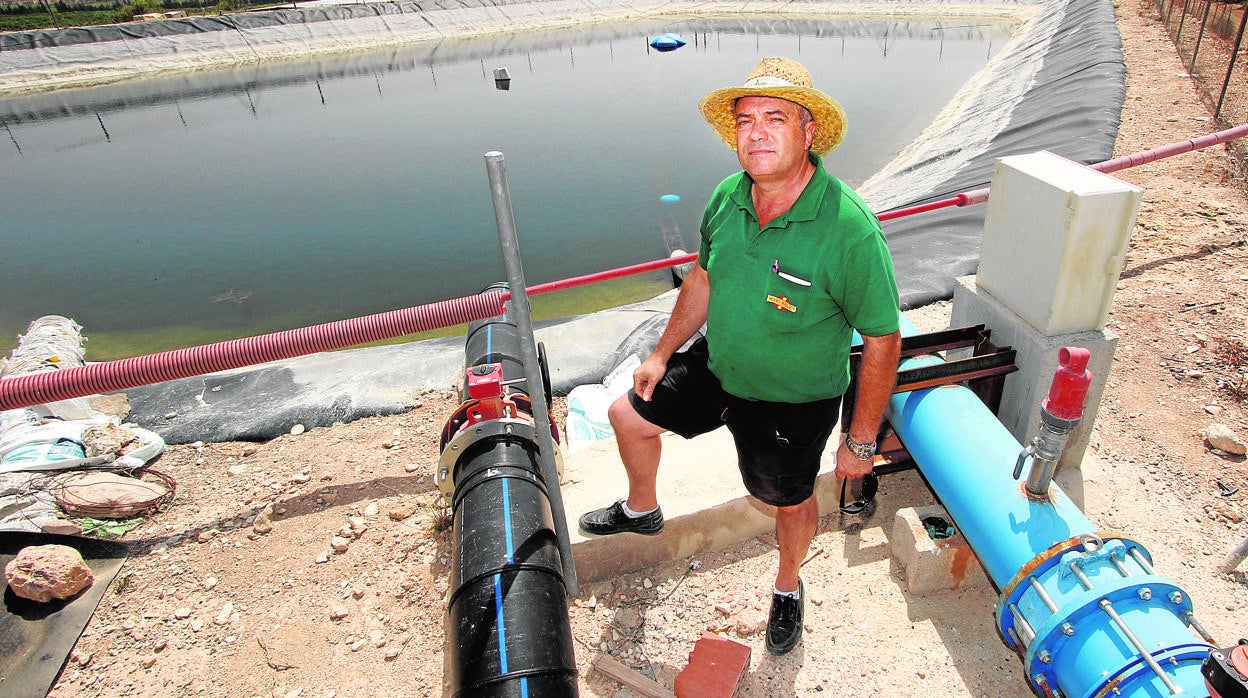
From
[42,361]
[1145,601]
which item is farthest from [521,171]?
[1145,601]

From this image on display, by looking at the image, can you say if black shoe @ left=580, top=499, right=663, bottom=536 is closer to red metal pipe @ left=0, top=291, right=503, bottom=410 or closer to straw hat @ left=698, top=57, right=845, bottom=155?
red metal pipe @ left=0, top=291, right=503, bottom=410

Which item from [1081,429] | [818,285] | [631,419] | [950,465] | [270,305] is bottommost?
[270,305]

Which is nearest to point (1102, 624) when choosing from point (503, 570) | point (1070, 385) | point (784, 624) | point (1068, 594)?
point (1068, 594)

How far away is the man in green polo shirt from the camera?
6.86 ft

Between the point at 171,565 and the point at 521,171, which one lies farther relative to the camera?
the point at 521,171

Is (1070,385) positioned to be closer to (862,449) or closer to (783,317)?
(862,449)

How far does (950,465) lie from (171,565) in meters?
3.81

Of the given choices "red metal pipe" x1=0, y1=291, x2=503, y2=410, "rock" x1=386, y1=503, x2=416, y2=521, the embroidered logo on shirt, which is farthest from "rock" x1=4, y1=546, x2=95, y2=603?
the embroidered logo on shirt

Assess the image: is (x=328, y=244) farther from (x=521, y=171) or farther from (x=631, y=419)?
(x=631, y=419)

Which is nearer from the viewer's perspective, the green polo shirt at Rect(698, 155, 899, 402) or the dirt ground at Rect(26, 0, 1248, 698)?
the green polo shirt at Rect(698, 155, 899, 402)

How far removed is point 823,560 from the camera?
312 cm

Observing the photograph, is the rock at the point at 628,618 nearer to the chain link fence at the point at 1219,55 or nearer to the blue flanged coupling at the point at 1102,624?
the blue flanged coupling at the point at 1102,624

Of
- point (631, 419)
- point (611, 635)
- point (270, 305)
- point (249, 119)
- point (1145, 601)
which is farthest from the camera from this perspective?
point (249, 119)

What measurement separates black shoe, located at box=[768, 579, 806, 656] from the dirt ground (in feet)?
0.24
